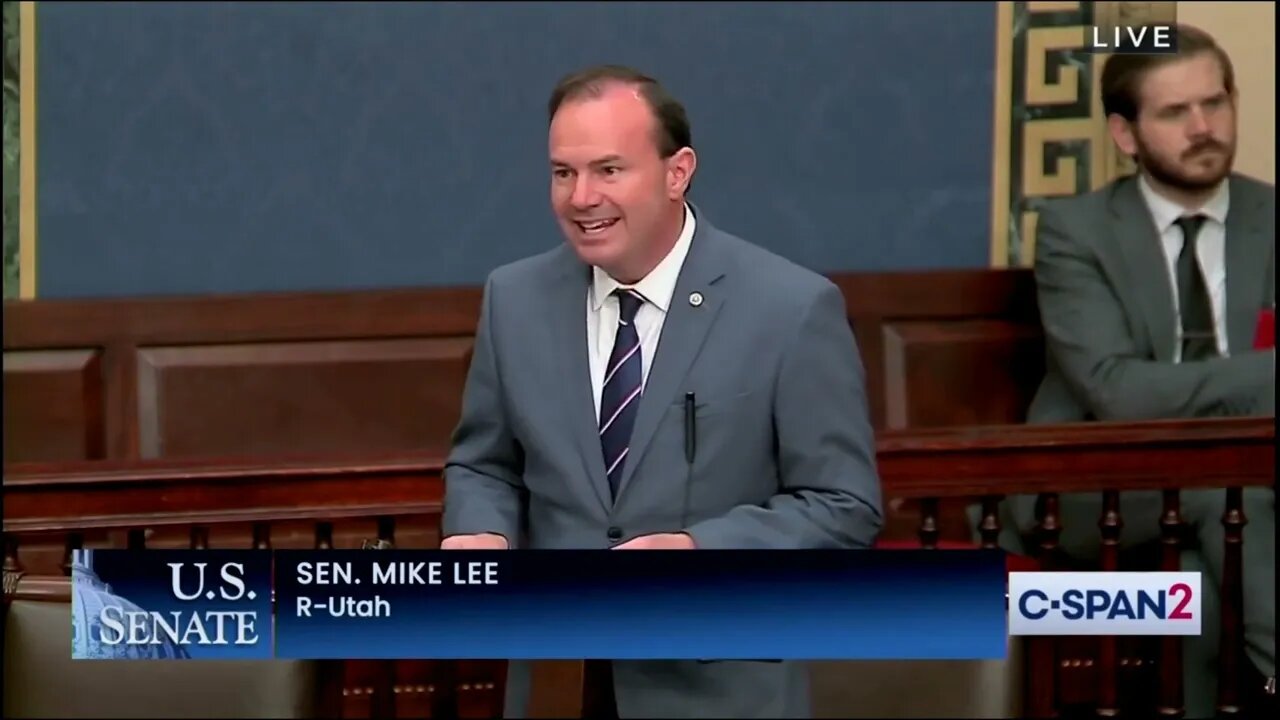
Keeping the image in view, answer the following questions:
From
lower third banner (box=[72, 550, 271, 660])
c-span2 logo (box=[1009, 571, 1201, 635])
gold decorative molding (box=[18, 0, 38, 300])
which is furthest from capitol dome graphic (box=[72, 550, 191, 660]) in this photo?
gold decorative molding (box=[18, 0, 38, 300])

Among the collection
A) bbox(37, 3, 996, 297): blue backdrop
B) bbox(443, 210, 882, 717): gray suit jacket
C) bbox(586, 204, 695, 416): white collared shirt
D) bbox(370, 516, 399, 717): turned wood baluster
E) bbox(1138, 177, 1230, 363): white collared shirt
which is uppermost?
bbox(37, 3, 996, 297): blue backdrop

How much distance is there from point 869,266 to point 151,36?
133cm

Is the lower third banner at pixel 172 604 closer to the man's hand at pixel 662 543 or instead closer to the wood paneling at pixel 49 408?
the man's hand at pixel 662 543

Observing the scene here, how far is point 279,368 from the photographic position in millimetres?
3936

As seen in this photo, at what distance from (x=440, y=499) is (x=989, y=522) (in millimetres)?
805

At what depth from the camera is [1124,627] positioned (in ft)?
8.36

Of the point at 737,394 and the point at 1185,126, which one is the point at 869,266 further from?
the point at 737,394

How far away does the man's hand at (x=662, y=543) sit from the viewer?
2.37 m

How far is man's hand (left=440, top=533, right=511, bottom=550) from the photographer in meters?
2.39

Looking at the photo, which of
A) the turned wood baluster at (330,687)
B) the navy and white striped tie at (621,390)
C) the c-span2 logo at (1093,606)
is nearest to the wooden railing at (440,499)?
the turned wood baluster at (330,687)

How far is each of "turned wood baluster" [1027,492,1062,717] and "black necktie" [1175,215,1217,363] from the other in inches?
13.0

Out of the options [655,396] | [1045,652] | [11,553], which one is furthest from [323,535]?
[1045,652]

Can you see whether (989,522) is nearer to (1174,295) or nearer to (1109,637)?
(1109,637)

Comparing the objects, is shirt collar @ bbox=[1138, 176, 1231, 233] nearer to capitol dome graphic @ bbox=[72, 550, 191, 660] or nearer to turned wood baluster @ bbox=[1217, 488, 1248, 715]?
turned wood baluster @ bbox=[1217, 488, 1248, 715]
